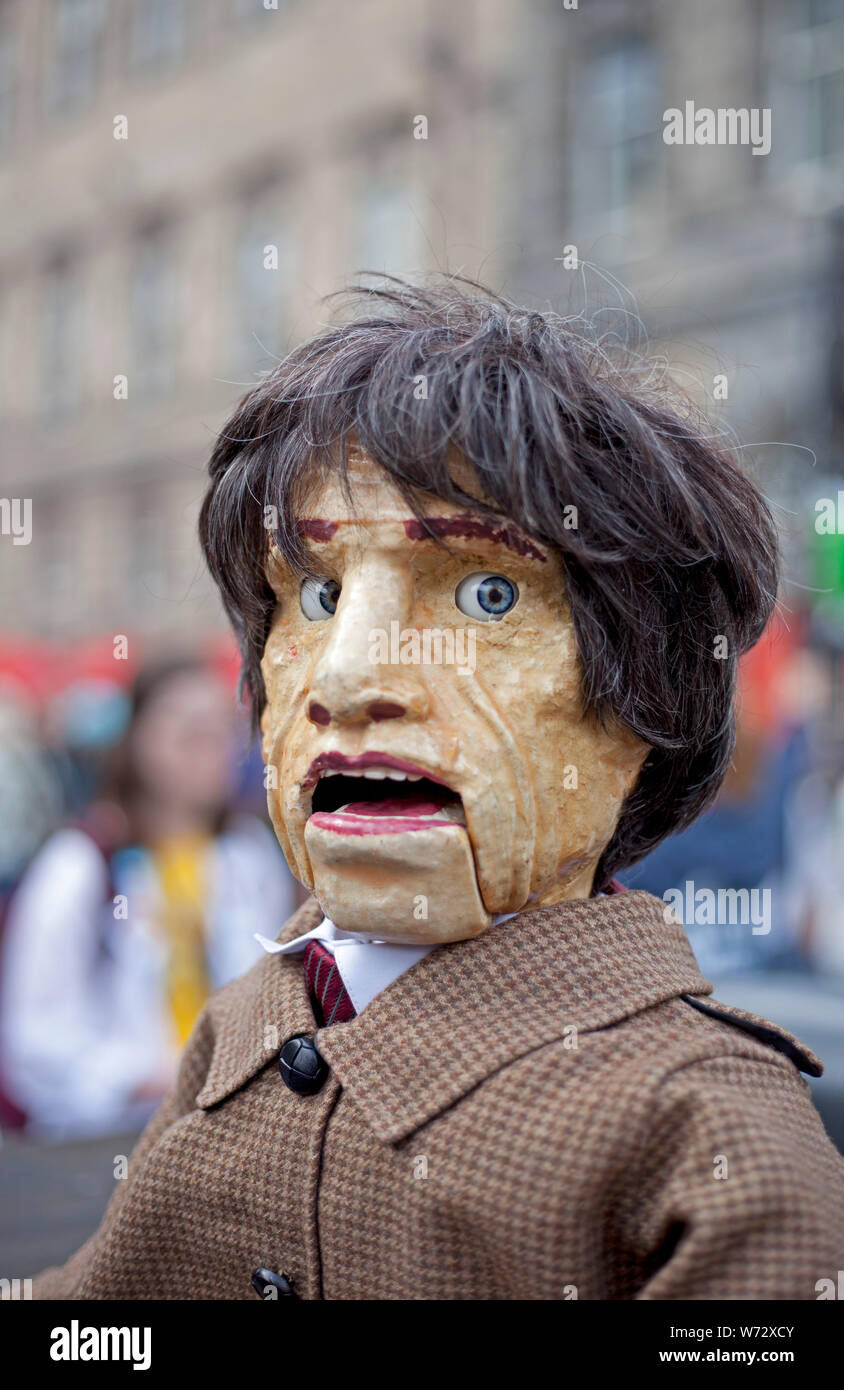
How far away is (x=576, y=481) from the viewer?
147 cm

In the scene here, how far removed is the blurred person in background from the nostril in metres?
2.01

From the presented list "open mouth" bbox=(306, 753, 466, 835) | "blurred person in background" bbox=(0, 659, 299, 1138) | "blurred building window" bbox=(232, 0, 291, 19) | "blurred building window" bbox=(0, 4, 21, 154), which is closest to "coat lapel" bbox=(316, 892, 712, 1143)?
"open mouth" bbox=(306, 753, 466, 835)

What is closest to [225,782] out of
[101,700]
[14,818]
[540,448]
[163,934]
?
[163,934]

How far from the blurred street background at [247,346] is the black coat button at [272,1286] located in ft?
2.91

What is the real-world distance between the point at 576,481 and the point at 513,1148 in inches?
29.2

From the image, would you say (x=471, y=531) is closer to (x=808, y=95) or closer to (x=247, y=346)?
(x=808, y=95)

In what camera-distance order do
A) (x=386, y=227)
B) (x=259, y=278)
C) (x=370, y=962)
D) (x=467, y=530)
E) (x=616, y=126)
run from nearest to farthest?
(x=467, y=530)
(x=370, y=962)
(x=616, y=126)
(x=386, y=227)
(x=259, y=278)

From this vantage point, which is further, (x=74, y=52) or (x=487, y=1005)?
(x=74, y=52)

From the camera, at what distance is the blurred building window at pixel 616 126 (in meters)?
10.9

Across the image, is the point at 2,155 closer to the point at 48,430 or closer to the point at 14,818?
the point at 48,430

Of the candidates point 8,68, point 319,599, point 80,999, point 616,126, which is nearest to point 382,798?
point 319,599

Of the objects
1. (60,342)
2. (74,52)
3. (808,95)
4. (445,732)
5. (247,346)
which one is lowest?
(445,732)
